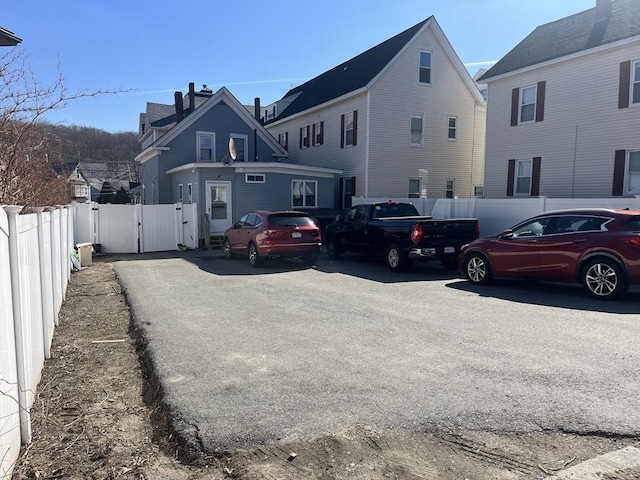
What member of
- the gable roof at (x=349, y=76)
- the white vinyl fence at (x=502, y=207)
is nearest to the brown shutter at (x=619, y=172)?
the white vinyl fence at (x=502, y=207)

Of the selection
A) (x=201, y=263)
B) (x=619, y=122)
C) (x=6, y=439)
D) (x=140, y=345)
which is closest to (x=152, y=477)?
(x=6, y=439)

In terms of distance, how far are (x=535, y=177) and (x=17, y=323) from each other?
19.5m

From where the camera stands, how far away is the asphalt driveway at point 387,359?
3.85m

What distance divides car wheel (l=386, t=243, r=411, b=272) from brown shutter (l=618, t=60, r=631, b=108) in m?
10.5

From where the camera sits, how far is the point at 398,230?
1231cm

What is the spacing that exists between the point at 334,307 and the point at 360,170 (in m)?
15.4

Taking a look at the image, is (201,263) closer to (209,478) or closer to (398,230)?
(398,230)

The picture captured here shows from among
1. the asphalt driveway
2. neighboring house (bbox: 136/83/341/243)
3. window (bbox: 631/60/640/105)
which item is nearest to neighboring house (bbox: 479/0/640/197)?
window (bbox: 631/60/640/105)

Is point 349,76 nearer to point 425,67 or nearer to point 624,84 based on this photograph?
point 425,67

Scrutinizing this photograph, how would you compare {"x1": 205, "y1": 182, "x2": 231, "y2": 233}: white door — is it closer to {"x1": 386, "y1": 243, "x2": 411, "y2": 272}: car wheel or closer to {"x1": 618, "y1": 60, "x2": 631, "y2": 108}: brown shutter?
{"x1": 386, "y1": 243, "x2": 411, "y2": 272}: car wheel

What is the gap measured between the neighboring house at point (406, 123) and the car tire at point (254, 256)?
32.3 ft

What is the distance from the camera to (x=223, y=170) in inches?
795

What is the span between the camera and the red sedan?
42.8ft

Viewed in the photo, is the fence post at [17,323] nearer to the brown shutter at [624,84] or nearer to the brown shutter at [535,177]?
the brown shutter at [624,84]
